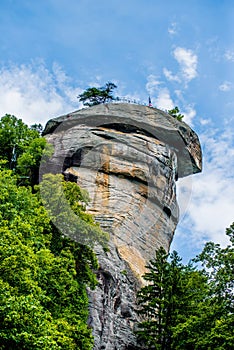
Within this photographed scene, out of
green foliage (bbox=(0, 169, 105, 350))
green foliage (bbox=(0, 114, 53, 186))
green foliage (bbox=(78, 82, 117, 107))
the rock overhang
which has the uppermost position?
green foliage (bbox=(78, 82, 117, 107))

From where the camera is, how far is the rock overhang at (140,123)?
113ft

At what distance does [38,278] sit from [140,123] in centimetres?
2057

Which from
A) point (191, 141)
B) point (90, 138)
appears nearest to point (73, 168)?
point (90, 138)

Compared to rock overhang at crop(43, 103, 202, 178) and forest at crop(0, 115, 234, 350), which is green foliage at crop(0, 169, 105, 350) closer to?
forest at crop(0, 115, 234, 350)

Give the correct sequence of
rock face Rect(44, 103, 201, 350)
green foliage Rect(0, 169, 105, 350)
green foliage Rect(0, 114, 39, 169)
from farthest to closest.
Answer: green foliage Rect(0, 114, 39, 169)
rock face Rect(44, 103, 201, 350)
green foliage Rect(0, 169, 105, 350)

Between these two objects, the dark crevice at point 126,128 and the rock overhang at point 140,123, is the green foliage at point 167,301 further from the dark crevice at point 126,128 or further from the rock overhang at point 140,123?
the rock overhang at point 140,123

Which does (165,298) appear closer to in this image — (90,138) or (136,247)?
(136,247)

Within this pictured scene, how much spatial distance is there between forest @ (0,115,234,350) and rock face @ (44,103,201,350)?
1234 millimetres

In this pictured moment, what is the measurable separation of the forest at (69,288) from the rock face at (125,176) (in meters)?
1.23

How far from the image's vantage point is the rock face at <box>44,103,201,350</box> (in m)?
23.5

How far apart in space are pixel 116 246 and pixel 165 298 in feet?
14.6

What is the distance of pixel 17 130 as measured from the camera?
29.4 meters

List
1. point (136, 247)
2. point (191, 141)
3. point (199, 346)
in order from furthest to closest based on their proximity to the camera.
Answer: point (191, 141) < point (136, 247) < point (199, 346)

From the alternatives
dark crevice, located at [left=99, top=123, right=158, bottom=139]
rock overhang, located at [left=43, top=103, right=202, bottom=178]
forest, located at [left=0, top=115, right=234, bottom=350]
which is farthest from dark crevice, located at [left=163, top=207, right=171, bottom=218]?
forest, located at [left=0, top=115, right=234, bottom=350]
